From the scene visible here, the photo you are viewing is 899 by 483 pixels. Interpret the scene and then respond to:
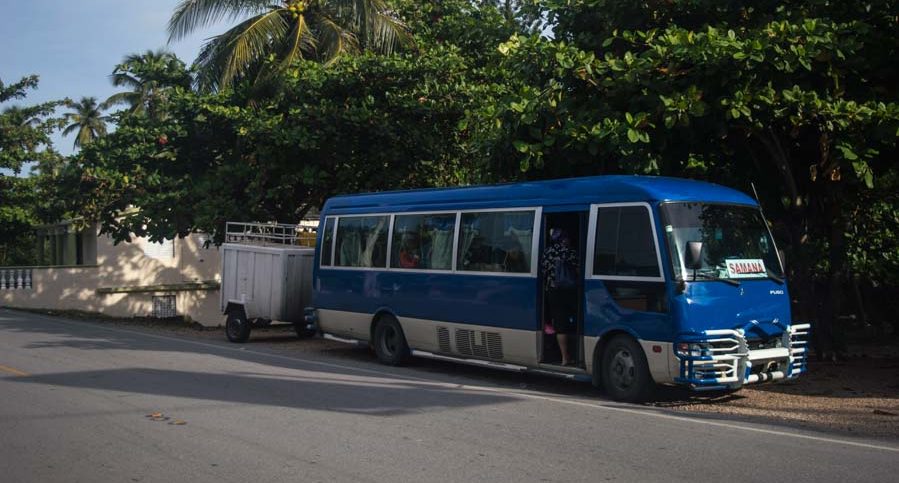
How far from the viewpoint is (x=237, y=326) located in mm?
18422

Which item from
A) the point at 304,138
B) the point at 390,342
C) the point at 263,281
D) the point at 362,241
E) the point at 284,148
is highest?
the point at 304,138

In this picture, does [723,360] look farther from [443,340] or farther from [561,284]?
[443,340]

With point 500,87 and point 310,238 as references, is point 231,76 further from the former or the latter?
point 500,87

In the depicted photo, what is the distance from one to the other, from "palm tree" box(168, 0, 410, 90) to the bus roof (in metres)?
8.37

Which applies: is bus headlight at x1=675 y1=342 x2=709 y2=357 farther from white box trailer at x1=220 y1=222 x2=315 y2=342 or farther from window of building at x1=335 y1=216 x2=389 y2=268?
white box trailer at x1=220 y1=222 x2=315 y2=342

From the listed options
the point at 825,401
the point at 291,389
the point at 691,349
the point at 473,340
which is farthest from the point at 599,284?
the point at 291,389

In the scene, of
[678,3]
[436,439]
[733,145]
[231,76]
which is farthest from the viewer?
[231,76]

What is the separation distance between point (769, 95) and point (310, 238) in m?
10.7

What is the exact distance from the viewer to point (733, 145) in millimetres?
14320

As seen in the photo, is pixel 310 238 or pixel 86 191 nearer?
pixel 310 238

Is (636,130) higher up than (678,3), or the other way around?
(678,3)

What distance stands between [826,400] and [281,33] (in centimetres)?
1635

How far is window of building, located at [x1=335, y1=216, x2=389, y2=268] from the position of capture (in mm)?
14828

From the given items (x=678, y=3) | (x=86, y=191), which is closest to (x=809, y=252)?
(x=678, y=3)
